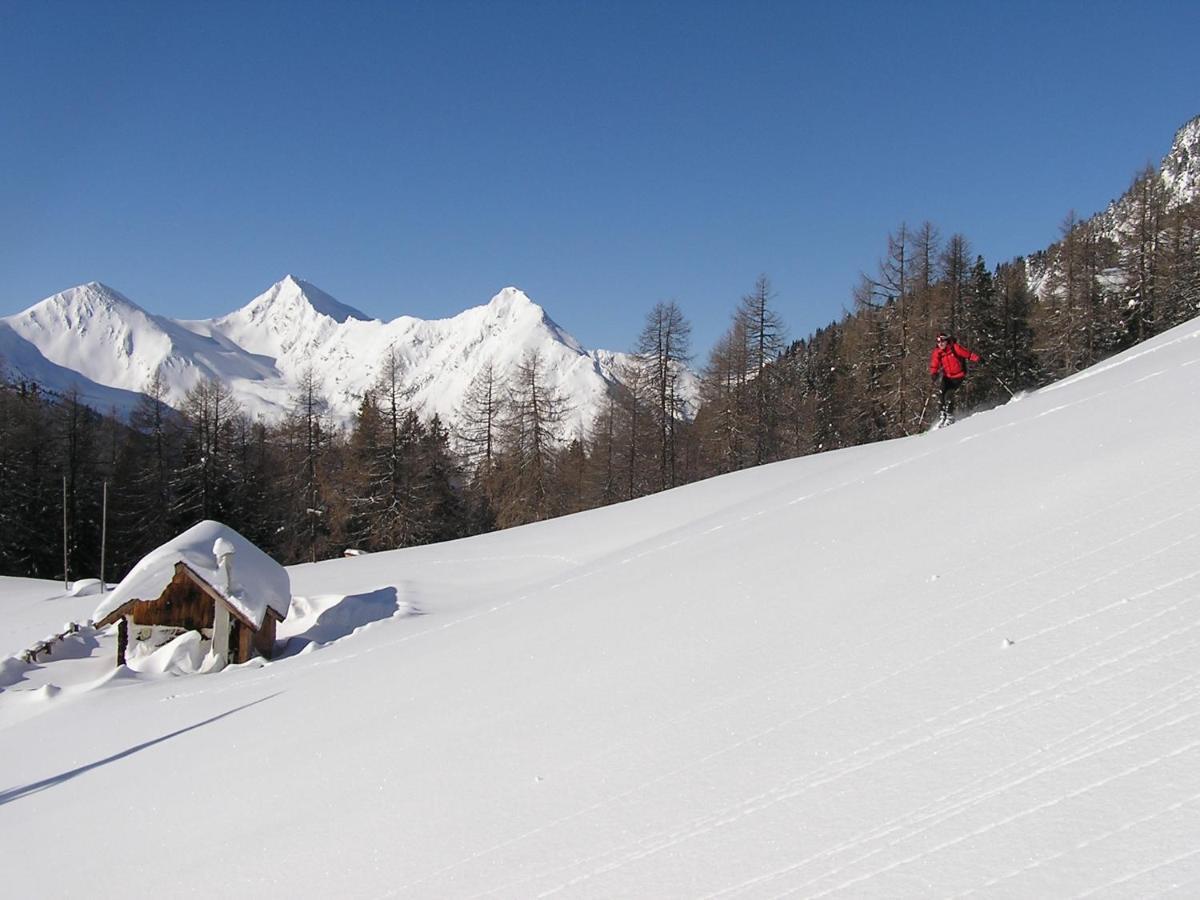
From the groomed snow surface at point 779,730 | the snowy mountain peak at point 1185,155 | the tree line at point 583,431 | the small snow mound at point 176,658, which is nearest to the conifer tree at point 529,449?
the tree line at point 583,431

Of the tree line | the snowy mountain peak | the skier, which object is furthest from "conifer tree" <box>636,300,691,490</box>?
the snowy mountain peak

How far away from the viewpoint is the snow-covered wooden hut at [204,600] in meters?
15.0

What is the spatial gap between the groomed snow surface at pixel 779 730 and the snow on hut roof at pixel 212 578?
546 centimetres

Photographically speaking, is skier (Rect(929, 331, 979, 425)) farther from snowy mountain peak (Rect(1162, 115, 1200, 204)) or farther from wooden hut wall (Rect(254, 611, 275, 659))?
snowy mountain peak (Rect(1162, 115, 1200, 204))

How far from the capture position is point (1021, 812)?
2.63 metres

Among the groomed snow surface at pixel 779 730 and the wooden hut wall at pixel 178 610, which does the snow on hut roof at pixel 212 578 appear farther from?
the groomed snow surface at pixel 779 730

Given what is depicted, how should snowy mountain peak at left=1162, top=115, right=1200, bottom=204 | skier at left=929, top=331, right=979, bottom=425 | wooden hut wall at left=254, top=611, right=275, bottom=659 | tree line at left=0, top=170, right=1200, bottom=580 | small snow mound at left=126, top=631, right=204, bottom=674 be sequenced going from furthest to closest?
1. snowy mountain peak at left=1162, top=115, right=1200, bottom=204
2. tree line at left=0, top=170, right=1200, bottom=580
3. skier at left=929, top=331, right=979, bottom=425
4. wooden hut wall at left=254, top=611, right=275, bottom=659
5. small snow mound at left=126, top=631, right=204, bottom=674

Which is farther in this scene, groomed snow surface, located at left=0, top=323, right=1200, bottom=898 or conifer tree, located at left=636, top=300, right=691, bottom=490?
conifer tree, located at left=636, top=300, right=691, bottom=490

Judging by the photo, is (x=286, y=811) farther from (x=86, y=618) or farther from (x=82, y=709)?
(x=86, y=618)

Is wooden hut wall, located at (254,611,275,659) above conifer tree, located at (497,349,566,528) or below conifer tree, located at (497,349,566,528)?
below

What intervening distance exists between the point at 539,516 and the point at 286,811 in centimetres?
3085

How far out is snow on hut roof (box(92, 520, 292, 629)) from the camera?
15.0 m

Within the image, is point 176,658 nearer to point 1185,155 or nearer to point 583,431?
point 583,431

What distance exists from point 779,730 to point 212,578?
14.5m
